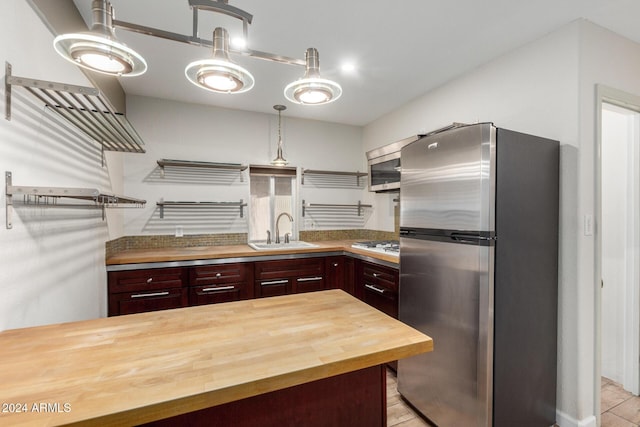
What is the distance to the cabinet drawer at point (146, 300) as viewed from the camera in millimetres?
2387

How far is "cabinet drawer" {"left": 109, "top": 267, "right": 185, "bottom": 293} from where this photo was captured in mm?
2385

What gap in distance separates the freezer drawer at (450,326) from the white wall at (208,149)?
2080 mm

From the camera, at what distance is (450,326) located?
5.69ft

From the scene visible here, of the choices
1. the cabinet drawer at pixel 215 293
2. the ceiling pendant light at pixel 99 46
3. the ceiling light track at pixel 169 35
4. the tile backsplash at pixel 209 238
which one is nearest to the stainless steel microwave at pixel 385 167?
the tile backsplash at pixel 209 238

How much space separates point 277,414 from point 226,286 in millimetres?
1955

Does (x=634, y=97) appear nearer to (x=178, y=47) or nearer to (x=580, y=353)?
(x=580, y=353)

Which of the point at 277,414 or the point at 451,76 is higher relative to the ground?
the point at 451,76

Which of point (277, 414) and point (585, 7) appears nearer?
point (277, 414)

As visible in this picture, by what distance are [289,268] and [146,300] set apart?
50.2 inches

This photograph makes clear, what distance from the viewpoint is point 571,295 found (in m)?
1.77

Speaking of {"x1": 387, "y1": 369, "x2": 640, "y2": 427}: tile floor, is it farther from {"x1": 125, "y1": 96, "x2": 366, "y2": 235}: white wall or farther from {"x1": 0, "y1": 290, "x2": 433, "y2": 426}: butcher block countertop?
{"x1": 125, "y1": 96, "x2": 366, "y2": 235}: white wall

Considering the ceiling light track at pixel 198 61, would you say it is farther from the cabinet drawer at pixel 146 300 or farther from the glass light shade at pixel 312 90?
the cabinet drawer at pixel 146 300

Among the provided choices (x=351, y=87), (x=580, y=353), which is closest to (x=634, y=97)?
(x=580, y=353)

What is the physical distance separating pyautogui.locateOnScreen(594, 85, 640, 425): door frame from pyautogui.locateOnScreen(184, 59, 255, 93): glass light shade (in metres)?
2.10
